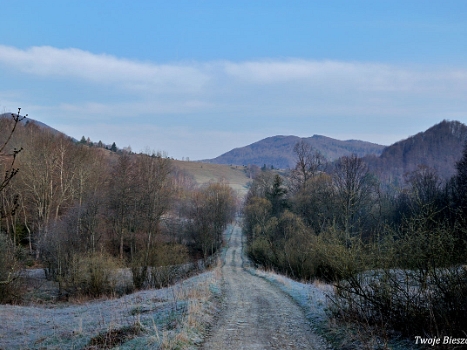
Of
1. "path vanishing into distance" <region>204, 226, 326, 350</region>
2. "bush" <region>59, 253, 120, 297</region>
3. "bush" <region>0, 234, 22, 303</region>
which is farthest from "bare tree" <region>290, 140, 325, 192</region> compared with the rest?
"path vanishing into distance" <region>204, 226, 326, 350</region>

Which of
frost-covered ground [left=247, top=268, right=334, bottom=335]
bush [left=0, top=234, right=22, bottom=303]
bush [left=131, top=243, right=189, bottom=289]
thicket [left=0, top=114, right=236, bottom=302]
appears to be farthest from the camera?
thicket [left=0, top=114, right=236, bottom=302]

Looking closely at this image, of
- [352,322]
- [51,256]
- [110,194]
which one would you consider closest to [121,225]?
[110,194]

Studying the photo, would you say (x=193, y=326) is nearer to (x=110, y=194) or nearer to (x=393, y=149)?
(x=110, y=194)

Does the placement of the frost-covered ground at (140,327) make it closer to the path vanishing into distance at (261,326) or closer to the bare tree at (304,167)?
the path vanishing into distance at (261,326)

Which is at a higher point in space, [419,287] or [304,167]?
[304,167]

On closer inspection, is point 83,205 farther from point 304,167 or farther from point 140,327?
point 140,327

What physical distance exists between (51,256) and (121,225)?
16771 mm

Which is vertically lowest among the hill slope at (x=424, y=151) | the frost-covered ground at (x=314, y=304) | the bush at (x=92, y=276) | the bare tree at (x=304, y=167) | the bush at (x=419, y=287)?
the bush at (x=92, y=276)

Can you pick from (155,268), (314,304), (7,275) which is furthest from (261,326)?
(7,275)

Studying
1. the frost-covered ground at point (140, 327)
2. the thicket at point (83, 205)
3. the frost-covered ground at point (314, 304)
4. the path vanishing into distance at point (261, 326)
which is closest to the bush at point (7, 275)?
the thicket at point (83, 205)

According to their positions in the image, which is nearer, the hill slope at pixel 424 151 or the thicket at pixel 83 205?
the thicket at pixel 83 205

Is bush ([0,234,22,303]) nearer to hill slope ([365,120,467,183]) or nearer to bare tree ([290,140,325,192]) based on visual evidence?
bare tree ([290,140,325,192])

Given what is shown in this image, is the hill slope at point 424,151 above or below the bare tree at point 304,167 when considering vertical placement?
above

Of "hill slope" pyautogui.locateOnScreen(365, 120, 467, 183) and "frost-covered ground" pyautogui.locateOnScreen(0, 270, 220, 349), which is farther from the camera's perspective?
"hill slope" pyautogui.locateOnScreen(365, 120, 467, 183)
